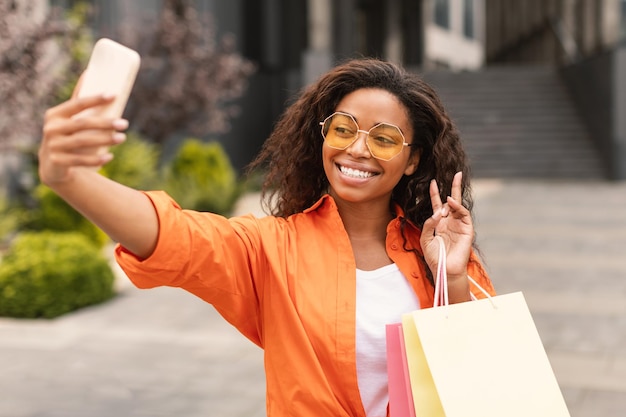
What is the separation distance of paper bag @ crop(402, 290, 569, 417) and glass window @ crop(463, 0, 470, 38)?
52925mm

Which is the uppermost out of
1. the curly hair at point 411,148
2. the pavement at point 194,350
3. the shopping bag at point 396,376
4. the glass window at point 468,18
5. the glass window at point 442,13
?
the curly hair at point 411,148

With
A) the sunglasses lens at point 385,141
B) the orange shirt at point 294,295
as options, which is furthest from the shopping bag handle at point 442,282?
the sunglasses lens at point 385,141

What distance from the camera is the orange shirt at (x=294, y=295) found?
76.4 inches

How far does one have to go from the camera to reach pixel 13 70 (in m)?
8.57

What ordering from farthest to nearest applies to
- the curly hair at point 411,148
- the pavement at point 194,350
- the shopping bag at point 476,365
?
the pavement at point 194,350
the curly hair at point 411,148
the shopping bag at point 476,365

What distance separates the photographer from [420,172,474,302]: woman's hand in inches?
79.0

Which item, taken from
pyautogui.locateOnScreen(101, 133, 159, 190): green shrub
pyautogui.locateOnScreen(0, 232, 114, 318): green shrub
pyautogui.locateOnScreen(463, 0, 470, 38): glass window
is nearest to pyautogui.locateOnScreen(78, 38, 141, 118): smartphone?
pyautogui.locateOnScreen(0, 232, 114, 318): green shrub

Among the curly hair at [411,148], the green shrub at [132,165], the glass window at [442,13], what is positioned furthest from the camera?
the glass window at [442,13]

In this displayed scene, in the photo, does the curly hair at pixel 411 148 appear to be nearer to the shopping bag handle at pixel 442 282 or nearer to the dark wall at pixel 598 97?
the shopping bag handle at pixel 442 282

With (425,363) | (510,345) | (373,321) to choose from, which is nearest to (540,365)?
(510,345)

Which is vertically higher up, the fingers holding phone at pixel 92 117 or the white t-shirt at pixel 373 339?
the fingers holding phone at pixel 92 117

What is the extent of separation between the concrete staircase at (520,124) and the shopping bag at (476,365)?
50.1ft

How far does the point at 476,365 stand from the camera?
179 cm

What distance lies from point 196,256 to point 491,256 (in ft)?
26.0
